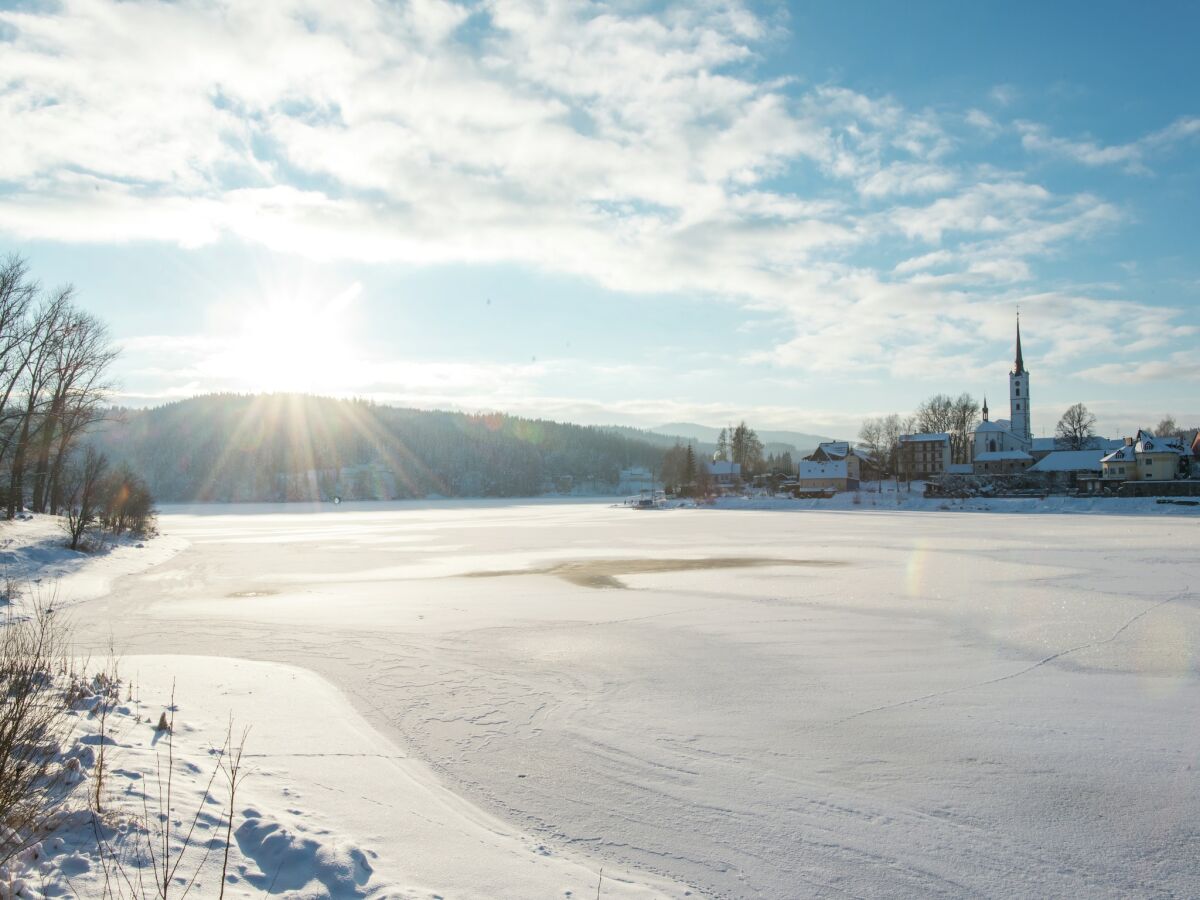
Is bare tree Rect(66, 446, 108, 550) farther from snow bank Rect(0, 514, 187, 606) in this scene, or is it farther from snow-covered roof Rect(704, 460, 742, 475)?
snow-covered roof Rect(704, 460, 742, 475)

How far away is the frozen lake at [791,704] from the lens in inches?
213

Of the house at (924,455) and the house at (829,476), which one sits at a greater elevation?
the house at (924,455)

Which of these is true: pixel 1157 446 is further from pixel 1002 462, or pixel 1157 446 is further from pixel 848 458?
pixel 848 458

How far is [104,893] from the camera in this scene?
3926 millimetres

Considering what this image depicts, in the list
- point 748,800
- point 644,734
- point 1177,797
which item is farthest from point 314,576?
point 1177,797

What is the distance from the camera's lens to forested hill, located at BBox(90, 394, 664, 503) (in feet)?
444

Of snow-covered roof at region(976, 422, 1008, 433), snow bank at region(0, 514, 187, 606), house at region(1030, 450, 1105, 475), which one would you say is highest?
snow-covered roof at region(976, 422, 1008, 433)

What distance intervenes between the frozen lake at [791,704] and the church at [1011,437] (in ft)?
234

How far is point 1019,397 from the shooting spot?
98.2 m

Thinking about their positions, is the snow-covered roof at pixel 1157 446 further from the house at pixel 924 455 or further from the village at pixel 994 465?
the house at pixel 924 455

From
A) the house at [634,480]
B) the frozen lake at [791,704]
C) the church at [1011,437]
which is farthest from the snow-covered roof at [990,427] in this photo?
the frozen lake at [791,704]

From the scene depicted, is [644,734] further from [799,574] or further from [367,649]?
[799,574]

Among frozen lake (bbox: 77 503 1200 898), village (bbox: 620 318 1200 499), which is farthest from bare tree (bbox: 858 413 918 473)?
frozen lake (bbox: 77 503 1200 898)

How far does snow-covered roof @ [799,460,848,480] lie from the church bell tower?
2643 centimetres
